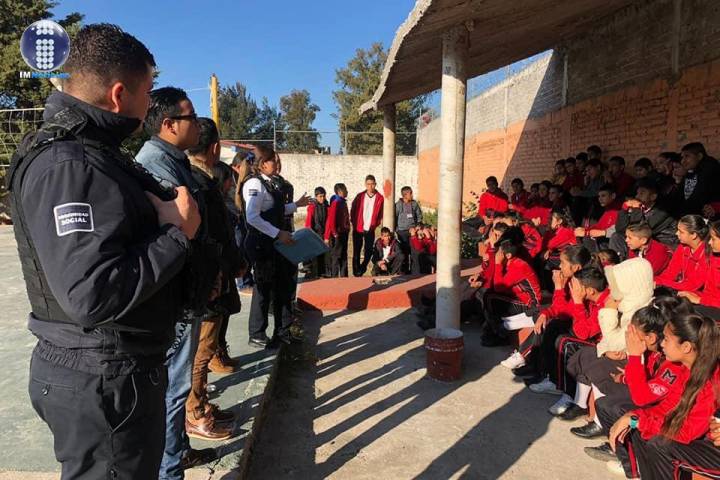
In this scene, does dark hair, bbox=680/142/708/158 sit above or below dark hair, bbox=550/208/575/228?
above

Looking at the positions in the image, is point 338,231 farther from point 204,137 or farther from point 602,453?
point 602,453

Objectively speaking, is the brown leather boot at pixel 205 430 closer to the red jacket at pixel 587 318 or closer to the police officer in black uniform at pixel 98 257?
the police officer in black uniform at pixel 98 257

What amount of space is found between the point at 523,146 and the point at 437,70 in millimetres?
4929

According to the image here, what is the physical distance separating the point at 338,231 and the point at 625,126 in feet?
15.1

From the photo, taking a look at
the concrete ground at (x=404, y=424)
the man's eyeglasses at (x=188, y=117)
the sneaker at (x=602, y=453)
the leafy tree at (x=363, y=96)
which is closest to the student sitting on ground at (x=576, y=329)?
the concrete ground at (x=404, y=424)

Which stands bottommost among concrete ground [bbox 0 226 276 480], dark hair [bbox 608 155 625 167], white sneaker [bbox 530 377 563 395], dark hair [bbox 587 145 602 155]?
white sneaker [bbox 530 377 563 395]

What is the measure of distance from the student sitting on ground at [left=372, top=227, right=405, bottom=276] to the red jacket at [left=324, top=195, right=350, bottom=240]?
0.69 metres

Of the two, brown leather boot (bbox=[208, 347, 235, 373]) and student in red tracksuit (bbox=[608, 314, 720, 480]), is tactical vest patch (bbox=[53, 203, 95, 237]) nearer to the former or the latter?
student in red tracksuit (bbox=[608, 314, 720, 480])

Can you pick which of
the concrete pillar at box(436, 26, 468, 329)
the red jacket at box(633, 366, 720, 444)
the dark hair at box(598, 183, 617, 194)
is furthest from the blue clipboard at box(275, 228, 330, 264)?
the dark hair at box(598, 183, 617, 194)

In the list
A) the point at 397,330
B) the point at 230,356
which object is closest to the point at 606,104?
the point at 397,330

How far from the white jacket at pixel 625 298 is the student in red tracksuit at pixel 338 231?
17.5 feet

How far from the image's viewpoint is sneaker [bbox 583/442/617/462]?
2984mm

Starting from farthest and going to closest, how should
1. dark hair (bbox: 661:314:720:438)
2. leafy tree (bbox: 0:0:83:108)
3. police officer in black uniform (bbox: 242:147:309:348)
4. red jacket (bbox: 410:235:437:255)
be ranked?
leafy tree (bbox: 0:0:83:108), red jacket (bbox: 410:235:437:255), police officer in black uniform (bbox: 242:147:309:348), dark hair (bbox: 661:314:720:438)

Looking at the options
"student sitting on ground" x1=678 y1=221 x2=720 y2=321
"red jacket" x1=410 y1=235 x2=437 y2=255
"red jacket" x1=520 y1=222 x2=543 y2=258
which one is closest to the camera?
"student sitting on ground" x1=678 y1=221 x2=720 y2=321
